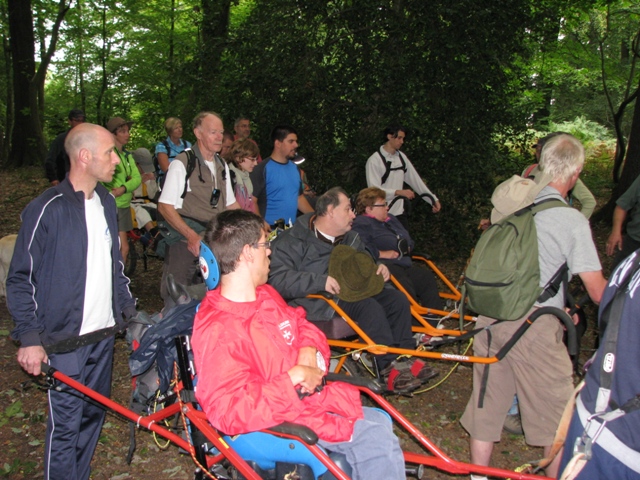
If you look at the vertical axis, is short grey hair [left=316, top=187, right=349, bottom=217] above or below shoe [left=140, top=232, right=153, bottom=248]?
above

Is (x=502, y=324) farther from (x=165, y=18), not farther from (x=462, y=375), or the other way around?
(x=165, y=18)

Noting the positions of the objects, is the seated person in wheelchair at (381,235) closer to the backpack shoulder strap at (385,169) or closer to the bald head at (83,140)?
the backpack shoulder strap at (385,169)

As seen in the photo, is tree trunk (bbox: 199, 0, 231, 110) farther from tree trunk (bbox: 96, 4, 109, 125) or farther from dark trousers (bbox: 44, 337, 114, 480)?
tree trunk (bbox: 96, 4, 109, 125)

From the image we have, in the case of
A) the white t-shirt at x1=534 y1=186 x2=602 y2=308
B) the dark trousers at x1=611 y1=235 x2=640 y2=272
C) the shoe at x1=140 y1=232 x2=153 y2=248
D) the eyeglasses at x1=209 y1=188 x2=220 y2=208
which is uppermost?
the eyeglasses at x1=209 y1=188 x2=220 y2=208

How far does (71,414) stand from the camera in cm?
336

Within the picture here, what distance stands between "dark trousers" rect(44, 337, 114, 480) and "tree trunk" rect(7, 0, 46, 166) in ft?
50.0

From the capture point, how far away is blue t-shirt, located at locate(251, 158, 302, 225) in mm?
6363

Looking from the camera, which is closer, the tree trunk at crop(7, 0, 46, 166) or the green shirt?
the green shirt

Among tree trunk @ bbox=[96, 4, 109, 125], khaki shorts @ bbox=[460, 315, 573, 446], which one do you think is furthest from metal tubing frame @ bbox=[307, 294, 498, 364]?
tree trunk @ bbox=[96, 4, 109, 125]

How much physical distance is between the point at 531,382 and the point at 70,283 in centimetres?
276

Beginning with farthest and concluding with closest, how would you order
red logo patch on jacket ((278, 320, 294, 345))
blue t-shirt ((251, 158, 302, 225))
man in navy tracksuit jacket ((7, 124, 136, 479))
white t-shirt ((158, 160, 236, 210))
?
blue t-shirt ((251, 158, 302, 225)) < white t-shirt ((158, 160, 236, 210)) < man in navy tracksuit jacket ((7, 124, 136, 479)) < red logo patch on jacket ((278, 320, 294, 345))

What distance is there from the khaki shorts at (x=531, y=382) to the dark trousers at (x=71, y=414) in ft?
7.85

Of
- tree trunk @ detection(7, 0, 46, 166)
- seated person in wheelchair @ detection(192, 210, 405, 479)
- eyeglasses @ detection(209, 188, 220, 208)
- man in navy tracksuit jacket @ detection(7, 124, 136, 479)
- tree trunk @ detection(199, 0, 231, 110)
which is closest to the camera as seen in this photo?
seated person in wheelchair @ detection(192, 210, 405, 479)

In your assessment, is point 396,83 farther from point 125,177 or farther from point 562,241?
point 562,241
